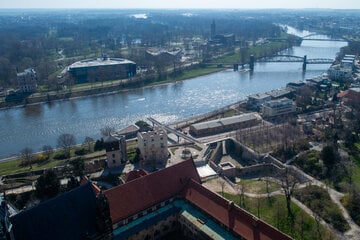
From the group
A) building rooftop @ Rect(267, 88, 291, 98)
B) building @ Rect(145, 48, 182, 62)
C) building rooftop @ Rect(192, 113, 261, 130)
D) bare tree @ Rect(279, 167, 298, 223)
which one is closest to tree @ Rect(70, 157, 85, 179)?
building rooftop @ Rect(192, 113, 261, 130)

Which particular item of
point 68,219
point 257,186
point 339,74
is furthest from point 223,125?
point 339,74

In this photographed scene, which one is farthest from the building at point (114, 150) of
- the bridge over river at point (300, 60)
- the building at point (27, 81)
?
the bridge over river at point (300, 60)

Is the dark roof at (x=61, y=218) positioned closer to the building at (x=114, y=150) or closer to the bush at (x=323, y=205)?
the building at (x=114, y=150)

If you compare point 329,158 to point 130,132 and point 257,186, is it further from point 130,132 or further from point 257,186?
point 130,132

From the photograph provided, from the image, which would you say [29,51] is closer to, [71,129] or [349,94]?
[71,129]

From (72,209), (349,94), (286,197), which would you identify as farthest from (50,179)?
(349,94)
